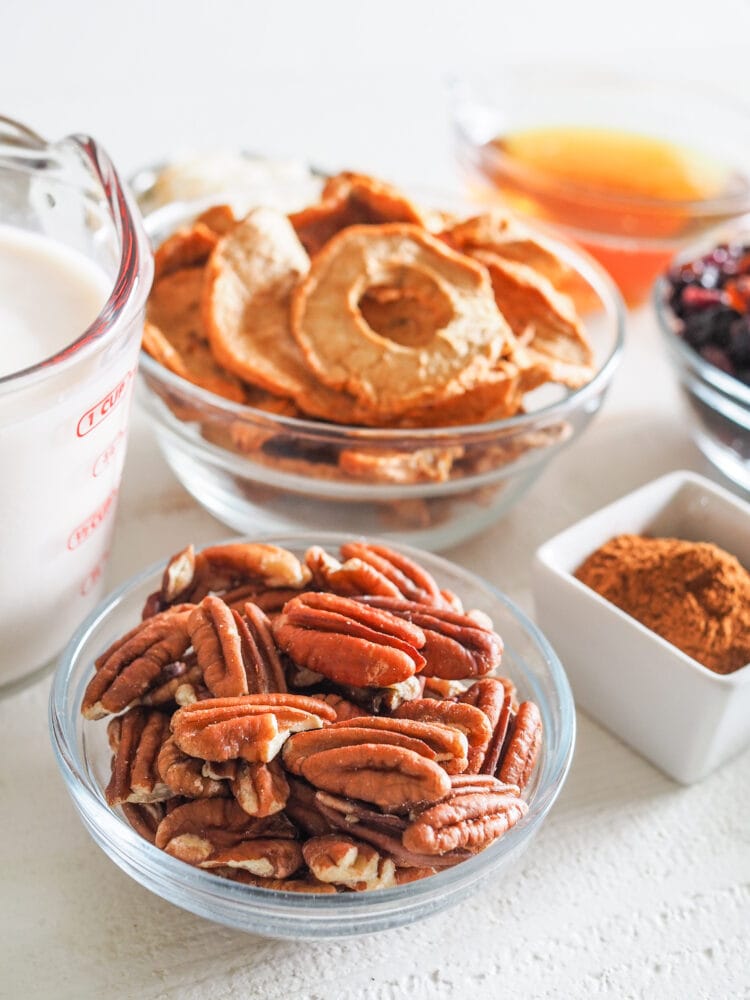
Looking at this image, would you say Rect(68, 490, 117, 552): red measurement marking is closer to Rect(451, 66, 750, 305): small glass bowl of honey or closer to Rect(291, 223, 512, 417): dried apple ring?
Rect(291, 223, 512, 417): dried apple ring

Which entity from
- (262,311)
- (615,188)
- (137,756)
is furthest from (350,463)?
(615,188)

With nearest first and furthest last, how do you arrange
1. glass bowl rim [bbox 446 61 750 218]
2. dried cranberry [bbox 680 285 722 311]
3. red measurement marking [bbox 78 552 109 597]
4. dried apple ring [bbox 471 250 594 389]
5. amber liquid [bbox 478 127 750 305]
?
red measurement marking [bbox 78 552 109 597] < dried apple ring [bbox 471 250 594 389] < dried cranberry [bbox 680 285 722 311] < amber liquid [bbox 478 127 750 305] < glass bowl rim [bbox 446 61 750 218]

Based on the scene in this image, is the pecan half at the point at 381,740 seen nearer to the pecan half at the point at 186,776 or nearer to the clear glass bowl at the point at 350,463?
the pecan half at the point at 186,776

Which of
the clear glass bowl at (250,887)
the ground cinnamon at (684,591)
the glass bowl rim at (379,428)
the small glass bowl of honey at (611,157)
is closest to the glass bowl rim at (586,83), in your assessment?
the small glass bowl of honey at (611,157)

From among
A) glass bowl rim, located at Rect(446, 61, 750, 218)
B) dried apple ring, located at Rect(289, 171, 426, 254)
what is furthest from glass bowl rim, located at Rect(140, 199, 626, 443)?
glass bowl rim, located at Rect(446, 61, 750, 218)

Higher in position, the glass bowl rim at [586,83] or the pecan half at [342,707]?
the glass bowl rim at [586,83]

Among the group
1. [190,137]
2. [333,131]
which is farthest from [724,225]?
[190,137]

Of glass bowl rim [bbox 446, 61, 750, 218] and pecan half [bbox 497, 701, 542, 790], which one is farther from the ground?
glass bowl rim [bbox 446, 61, 750, 218]
